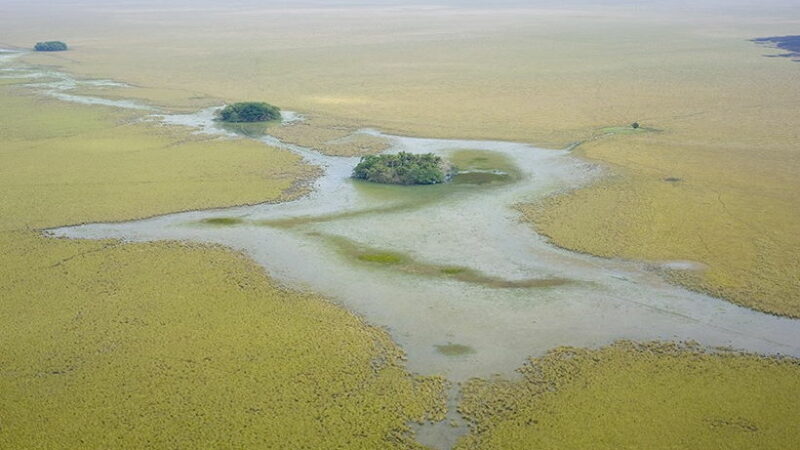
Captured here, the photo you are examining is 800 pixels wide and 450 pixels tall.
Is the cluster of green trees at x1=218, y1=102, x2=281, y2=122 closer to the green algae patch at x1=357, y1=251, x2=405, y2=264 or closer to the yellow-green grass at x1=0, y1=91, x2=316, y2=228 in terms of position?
the yellow-green grass at x1=0, y1=91, x2=316, y2=228

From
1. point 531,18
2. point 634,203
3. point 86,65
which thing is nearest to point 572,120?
point 634,203

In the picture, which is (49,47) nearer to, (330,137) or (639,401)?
(330,137)

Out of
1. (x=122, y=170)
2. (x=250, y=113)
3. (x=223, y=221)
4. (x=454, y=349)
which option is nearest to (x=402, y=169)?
(x=223, y=221)

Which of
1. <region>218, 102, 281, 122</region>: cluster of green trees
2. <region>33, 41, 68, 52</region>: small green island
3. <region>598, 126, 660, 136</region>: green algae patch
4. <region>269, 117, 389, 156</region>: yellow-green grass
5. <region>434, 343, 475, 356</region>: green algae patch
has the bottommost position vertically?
<region>434, 343, 475, 356</region>: green algae patch

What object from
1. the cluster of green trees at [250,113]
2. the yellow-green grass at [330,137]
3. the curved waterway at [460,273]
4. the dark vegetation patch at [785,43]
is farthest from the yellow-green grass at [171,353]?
the dark vegetation patch at [785,43]

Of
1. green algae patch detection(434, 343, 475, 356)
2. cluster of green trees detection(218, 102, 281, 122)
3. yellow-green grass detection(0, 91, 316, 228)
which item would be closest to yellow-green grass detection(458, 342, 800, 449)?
green algae patch detection(434, 343, 475, 356)

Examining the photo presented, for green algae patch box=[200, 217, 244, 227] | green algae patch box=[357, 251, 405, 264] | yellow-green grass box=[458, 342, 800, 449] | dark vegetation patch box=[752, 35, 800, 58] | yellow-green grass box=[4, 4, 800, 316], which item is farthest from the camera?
dark vegetation patch box=[752, 35, 800, 58]
